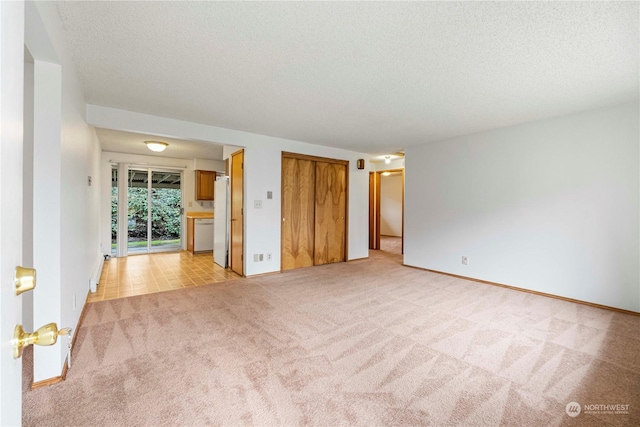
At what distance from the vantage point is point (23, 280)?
605 mm

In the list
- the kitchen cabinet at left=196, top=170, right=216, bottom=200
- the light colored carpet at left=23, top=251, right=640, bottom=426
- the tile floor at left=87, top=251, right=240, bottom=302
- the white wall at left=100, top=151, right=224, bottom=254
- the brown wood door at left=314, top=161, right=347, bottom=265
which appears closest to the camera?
the light colored carpet at left=23, top=251, right=640, bottom=426

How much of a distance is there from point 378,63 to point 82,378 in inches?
125

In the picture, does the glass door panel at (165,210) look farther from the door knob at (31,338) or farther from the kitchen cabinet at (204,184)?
the door knob at (31,338)

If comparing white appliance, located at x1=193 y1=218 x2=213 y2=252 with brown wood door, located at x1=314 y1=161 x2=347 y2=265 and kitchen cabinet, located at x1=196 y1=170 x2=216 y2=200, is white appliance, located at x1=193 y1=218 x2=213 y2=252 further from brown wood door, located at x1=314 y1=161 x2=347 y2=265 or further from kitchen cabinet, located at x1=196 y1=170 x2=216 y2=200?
brown wood door, located at x1=314 y1=161 x2=347 y2=265

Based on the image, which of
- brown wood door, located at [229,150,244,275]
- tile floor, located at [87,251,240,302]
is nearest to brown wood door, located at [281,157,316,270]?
brown wood door, located at [229,150,244,275]

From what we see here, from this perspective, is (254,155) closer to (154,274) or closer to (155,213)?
(154,274)

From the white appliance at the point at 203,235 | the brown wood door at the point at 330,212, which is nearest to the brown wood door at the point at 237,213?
the brown wood door at the point at 330,212

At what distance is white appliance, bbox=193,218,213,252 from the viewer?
659cm

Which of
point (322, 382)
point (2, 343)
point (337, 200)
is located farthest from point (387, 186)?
point (2, 343)

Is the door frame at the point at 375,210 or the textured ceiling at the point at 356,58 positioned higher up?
the textured ceiling at the point at 356,58

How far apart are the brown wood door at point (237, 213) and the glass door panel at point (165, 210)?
2.97 m

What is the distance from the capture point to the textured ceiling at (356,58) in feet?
5.52

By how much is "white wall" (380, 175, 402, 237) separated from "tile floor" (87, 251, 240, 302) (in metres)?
6.42

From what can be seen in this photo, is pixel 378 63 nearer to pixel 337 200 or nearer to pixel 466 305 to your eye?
pixel 466 305
